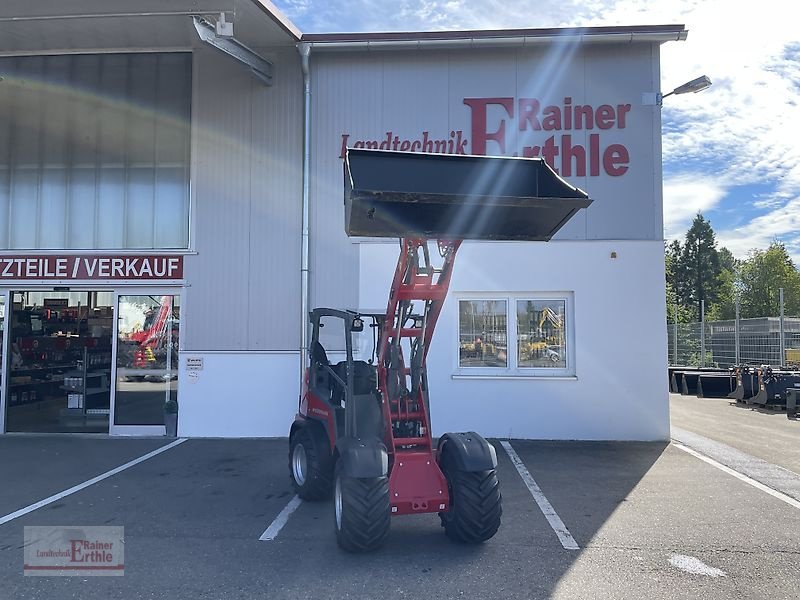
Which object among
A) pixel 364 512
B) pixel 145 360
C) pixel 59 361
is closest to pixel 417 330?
pixel 364 512

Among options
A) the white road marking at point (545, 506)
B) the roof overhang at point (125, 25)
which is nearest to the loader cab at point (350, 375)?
the white road marking at point (545, 506)

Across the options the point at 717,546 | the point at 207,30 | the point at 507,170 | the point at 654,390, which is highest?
the point at 207,30

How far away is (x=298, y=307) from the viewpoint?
10523mm

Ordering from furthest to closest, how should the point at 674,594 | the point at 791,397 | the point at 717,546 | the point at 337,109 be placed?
the point at 791,397 → the point at 337,109 → the point at 717,546 → the point at 674,594

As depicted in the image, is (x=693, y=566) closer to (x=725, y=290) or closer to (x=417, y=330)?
(x=417, y=330)

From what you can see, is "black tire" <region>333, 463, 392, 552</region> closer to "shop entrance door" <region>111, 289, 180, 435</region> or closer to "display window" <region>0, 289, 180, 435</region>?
"display window" <region>0, 289, 180, 435</region>

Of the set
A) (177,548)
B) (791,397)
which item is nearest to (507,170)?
(177,548)

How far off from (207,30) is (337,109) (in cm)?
249

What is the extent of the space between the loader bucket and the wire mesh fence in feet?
47.2

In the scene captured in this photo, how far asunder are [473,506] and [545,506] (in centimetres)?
181

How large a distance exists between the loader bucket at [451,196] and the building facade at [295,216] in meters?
5.44

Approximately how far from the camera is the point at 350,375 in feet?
19.3

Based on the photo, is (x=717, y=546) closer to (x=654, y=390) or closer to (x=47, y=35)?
(x=654, y=390)

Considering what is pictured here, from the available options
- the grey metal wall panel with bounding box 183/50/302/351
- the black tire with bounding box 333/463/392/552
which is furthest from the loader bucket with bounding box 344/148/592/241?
the grey metal wall panel with bounding box 183/50/302/351
